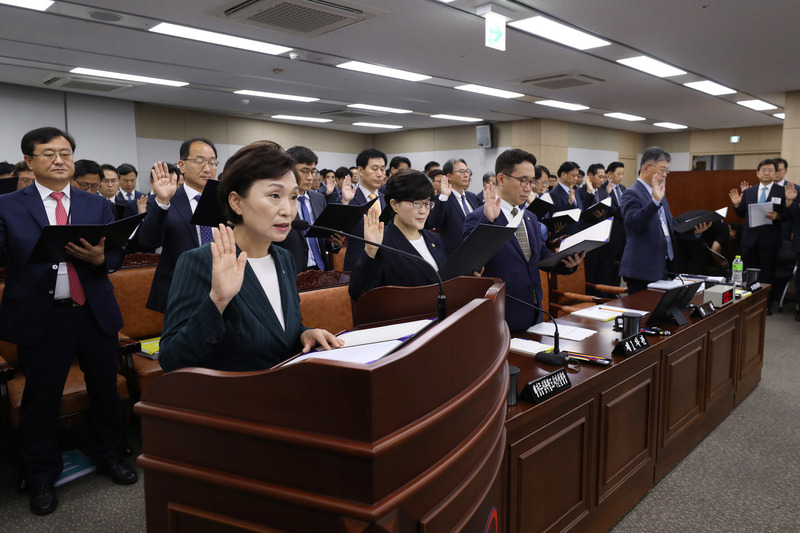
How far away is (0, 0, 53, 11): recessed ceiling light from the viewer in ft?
14.7

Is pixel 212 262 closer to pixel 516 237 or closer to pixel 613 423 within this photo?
pixel 613 423

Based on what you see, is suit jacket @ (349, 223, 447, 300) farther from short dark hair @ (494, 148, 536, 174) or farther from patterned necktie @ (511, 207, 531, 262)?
short dark hair @ (494, 148, 536, 174)

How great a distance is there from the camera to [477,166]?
13391 mm

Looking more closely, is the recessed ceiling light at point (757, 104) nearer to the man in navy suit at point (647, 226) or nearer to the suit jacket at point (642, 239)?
the man in navy suit at point (647, 226)

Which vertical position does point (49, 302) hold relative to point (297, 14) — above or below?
below

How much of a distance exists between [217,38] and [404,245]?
4.28 m

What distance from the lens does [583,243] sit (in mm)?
2477

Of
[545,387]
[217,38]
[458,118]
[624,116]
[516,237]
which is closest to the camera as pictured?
[545,387]

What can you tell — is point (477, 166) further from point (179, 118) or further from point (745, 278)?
point (745, 278)

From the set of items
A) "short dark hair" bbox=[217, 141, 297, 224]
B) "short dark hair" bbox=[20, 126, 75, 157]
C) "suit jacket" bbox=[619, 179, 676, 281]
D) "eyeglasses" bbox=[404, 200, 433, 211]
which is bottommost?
"suit jacket" bbox=[619, 179, 676, 281]

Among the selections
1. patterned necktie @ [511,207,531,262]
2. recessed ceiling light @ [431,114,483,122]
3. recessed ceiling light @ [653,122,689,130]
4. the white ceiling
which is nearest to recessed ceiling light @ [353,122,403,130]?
recessed ceiling light @ [431,114,483,122]

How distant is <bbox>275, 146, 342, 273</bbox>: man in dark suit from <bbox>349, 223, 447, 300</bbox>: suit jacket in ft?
3.42

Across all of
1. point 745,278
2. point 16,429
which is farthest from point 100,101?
point 745,278

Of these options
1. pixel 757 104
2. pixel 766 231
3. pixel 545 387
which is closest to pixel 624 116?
pixel 757 104
